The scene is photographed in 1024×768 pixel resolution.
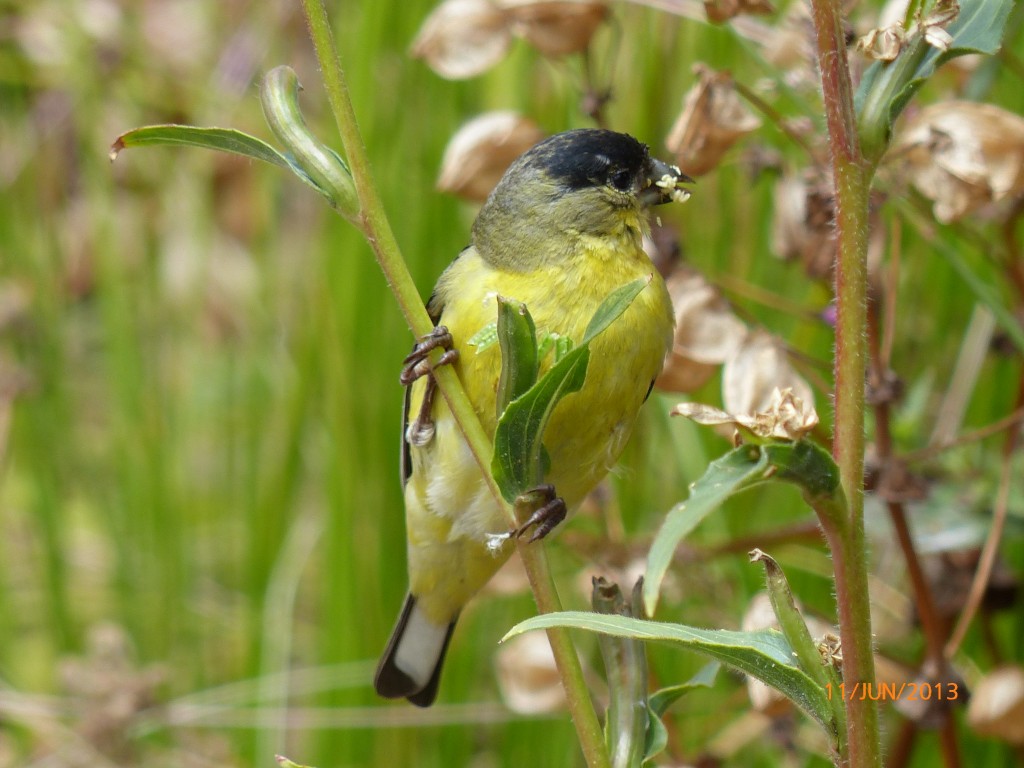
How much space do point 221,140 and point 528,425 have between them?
0.92 ft

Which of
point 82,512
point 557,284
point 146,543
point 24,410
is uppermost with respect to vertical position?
point 557,284

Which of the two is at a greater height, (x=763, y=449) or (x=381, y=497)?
(x=763, y=449)

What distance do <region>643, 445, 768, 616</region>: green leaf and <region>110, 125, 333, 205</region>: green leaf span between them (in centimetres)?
31

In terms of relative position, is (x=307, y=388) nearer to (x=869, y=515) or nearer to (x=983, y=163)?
(x=869, y=515)

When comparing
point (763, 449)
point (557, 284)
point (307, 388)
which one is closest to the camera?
point (763, 449)

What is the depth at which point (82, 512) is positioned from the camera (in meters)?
3.13

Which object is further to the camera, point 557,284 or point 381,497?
point 381,497

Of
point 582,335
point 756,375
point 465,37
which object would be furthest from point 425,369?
point 465,37

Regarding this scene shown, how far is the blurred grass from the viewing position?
1919 millimetres

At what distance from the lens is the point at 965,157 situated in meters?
1.20

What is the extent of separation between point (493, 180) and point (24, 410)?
1.51 meters

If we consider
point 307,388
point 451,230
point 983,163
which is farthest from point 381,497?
point 983,163

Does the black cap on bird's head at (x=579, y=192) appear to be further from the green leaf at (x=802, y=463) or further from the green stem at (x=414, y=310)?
the green leaf at (x=802, y=463)

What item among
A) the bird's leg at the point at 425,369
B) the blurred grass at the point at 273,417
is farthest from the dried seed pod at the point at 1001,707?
the bird's leg at the point at 425,369
